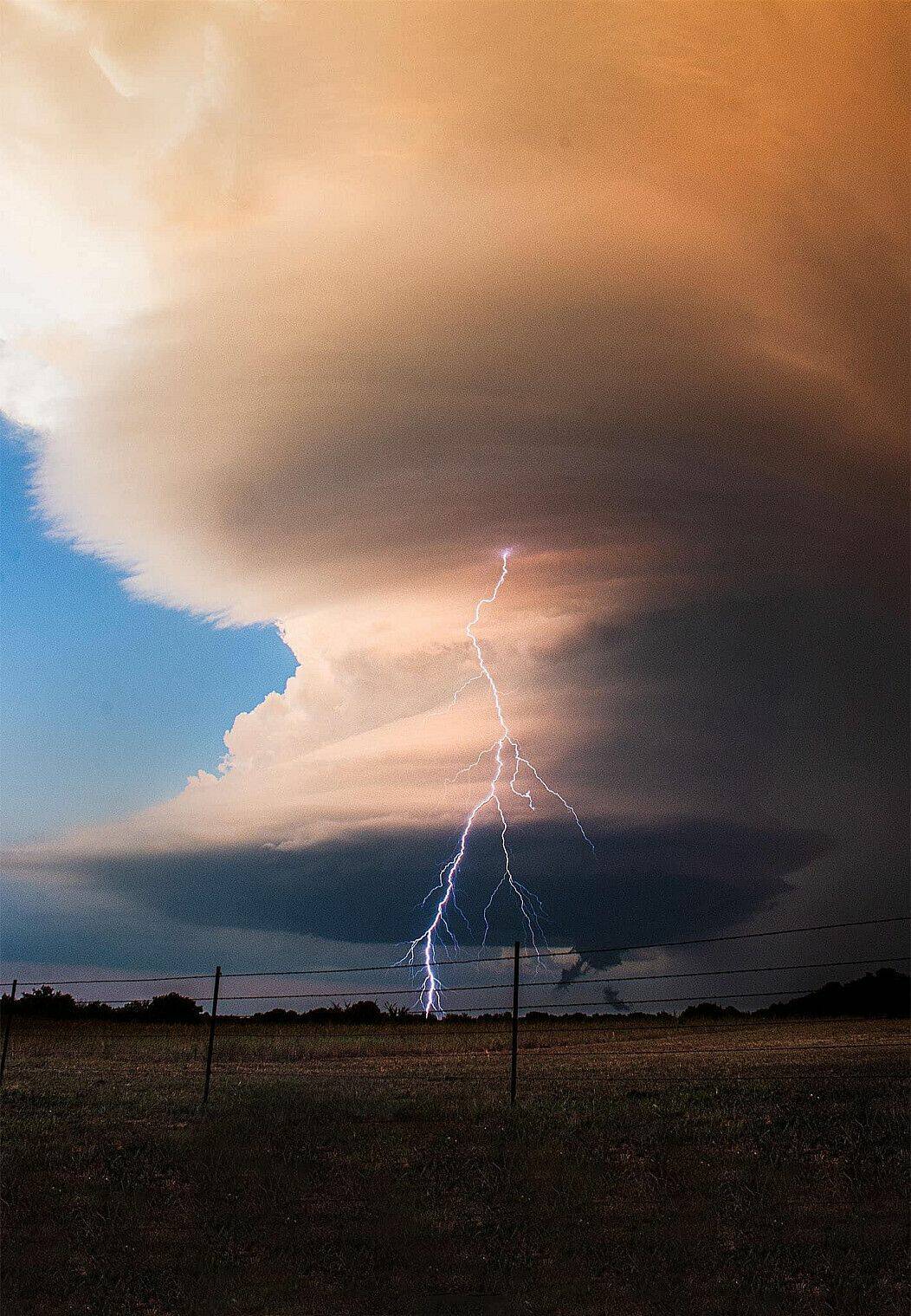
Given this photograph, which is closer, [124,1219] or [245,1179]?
[124,1219]

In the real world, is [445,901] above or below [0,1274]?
above

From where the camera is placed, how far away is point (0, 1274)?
9.84 m

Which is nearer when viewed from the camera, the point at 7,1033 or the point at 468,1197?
the point at 468,1197

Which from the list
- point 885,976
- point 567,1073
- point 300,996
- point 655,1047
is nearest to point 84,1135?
point 300,996

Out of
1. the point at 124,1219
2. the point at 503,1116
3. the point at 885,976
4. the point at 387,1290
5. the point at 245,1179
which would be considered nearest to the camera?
the point at 387,1290

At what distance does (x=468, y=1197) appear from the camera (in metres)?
11.0

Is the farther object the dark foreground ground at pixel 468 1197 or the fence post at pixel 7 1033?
the fence post at pixel 7 1033

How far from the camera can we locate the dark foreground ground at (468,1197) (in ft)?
30.6

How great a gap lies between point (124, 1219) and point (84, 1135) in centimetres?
287

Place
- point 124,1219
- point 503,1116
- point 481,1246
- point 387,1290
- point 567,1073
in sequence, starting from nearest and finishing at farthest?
point 387,1290
point 481,1246
point 124,1219
point 503,1116
point 567,1073

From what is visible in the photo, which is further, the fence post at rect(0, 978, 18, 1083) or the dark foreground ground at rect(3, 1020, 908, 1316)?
the fence post at rect(0, 978, 18, 1083)

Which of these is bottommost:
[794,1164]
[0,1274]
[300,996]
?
[0,1274]

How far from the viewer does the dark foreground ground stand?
9312 mm

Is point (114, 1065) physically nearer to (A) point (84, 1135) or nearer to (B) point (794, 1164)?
(A) point (84, 1135)
